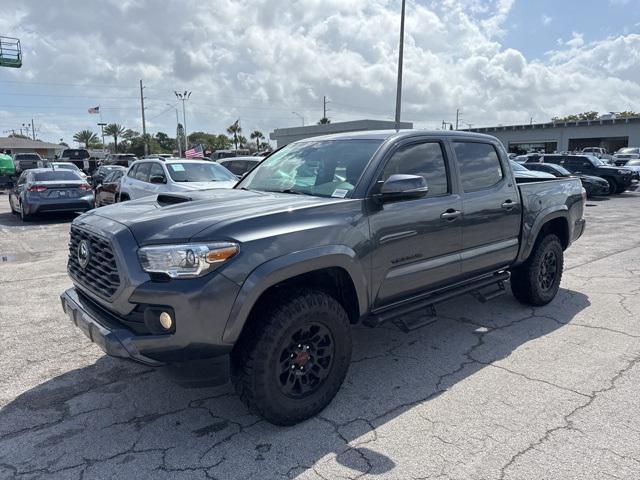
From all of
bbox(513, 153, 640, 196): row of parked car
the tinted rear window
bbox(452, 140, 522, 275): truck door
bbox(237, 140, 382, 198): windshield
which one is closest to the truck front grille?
bbox(237, 140, 382, 198): windshield

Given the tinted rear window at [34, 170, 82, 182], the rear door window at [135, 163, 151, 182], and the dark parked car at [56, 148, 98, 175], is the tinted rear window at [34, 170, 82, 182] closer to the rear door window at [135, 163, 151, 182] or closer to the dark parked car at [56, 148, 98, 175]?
the rear door window at [135, 163, 151, 182]

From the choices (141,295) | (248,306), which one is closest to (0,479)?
(141,295)

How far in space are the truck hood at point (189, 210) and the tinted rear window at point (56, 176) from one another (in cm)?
1032

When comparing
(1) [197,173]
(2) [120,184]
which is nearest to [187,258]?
(1) [197,173]

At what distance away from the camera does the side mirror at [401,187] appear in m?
3.29

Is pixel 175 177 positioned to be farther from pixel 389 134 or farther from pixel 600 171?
pixel 600 171

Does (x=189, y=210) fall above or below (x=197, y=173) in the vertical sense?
below

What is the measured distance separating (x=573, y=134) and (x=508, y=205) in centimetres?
5422

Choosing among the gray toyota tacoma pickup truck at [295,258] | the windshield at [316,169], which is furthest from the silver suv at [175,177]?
the gray toyota tacoma pickup truck at [295,258]

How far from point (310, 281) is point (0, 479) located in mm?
1992

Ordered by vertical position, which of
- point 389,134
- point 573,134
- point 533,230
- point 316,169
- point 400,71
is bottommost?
point 533,230

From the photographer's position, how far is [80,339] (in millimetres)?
4453

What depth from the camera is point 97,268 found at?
304 cm

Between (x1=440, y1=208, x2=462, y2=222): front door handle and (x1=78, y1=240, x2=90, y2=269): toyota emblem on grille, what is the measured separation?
2.59m
